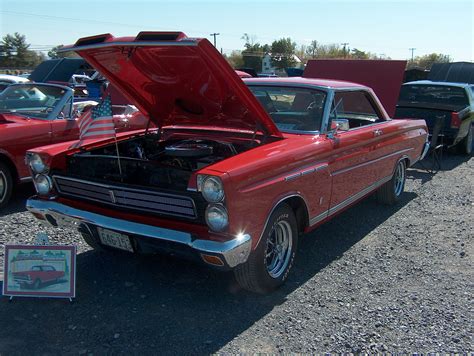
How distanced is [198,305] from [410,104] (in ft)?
23.9

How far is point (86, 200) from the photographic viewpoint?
3.58 meters

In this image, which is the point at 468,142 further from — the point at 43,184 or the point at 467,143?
the point at 43,184

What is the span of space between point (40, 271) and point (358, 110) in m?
3.81

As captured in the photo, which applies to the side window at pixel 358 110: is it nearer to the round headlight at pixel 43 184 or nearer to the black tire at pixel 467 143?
the round headlight at pixel 43 184

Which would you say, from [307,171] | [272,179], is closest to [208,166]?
[272,179]

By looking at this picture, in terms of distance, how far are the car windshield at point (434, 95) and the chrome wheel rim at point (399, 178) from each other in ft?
13.1

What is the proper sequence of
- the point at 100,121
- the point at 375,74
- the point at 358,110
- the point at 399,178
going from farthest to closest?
the point at 375,74 → the point at 399,178 → the point at 358,110 → the point at 100,121

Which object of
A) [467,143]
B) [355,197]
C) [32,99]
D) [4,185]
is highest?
[32,99]

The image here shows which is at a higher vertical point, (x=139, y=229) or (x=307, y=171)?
(x=307, y=171)

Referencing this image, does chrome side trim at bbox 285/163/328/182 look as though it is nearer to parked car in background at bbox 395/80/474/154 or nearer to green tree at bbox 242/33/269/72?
parked car in background at bbox 395/80/474/154

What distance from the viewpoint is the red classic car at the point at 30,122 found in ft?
17.9

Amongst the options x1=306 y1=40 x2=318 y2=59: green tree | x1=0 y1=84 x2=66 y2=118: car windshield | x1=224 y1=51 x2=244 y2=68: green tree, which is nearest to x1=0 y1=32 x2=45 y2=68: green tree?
x1=224 y1=51 x2=244 y2=68: green tree

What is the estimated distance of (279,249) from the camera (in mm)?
3613

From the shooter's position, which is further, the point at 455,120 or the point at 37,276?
the point at 455,120
